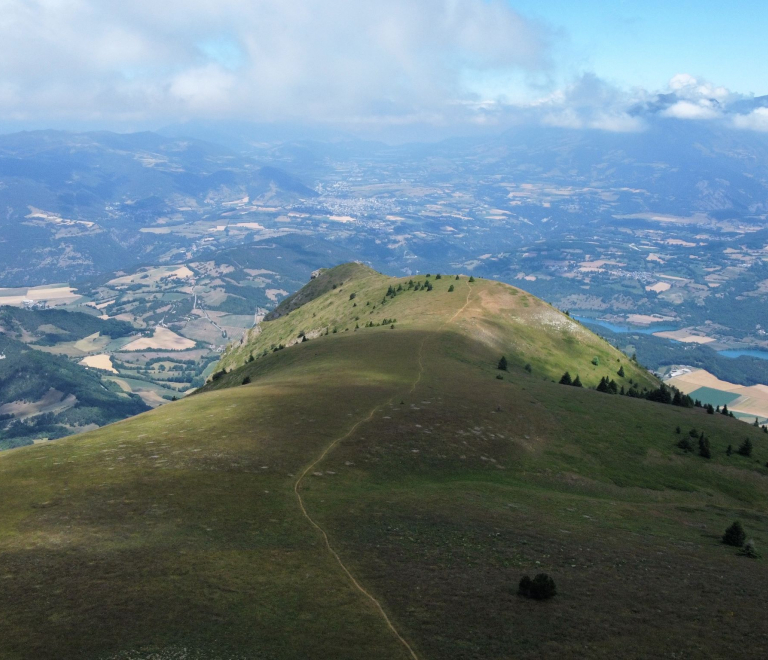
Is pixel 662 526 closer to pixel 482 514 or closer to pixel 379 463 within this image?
pixel 482 514

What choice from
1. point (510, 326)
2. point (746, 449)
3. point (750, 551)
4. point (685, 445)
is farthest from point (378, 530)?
point (510, 326)

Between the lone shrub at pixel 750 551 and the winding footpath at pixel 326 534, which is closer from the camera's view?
the winding footpath at pixel 326 534

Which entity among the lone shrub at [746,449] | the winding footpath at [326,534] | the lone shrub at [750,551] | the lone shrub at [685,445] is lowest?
the winding footpath at [326,534]

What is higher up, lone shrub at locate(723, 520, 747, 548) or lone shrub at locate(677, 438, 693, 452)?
lone shrub at locate(677, 438, 693, 452)

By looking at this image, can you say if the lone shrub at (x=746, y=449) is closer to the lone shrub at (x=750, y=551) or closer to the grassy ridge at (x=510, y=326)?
the lone shrub at (x=750, y=551)

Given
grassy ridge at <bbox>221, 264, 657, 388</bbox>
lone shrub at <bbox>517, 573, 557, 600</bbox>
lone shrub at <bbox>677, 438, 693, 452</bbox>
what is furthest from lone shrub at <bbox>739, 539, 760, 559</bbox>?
grassy ridge at <bbox>221, 264, 657, 388</bbox>

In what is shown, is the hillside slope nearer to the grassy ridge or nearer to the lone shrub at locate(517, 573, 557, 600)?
the lone shrub at locate(517, 573, 557, 600)

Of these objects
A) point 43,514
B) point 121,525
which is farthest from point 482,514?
point 43,514

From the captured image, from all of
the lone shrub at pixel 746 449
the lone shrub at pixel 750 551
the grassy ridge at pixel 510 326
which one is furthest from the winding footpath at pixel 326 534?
the grassy ridge at pixel 510 326
